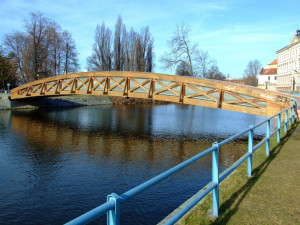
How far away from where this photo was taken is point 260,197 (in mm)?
4668

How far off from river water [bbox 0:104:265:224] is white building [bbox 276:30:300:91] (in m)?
54.5

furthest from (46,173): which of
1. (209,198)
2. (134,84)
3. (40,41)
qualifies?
(40,41)

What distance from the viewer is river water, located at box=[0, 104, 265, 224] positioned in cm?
643

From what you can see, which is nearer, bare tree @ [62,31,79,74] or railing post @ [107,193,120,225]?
railing post @ [107,193,120,225]

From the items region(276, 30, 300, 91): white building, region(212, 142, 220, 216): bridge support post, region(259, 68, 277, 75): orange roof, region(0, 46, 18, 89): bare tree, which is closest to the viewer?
region(212, 142, 220, 216): bridge support post

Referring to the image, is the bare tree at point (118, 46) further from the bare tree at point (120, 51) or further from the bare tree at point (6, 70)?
the bare tree at point (6, 70)

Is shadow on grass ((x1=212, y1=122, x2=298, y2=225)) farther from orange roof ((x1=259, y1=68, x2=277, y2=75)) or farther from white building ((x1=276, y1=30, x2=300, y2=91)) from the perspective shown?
orange roof ((x1=259, y1=68, x2=277, y2=75))

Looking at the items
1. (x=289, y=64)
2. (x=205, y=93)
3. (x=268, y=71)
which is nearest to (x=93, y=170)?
(x=205, y=93)

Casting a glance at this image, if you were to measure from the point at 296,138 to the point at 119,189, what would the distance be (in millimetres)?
6786

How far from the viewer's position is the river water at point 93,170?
6430mm

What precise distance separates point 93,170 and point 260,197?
20.5ft

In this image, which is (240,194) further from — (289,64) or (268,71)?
(268,71)

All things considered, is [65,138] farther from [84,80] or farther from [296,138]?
[296,138]

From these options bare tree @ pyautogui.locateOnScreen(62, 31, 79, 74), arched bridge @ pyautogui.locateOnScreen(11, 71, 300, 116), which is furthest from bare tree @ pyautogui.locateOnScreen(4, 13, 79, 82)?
arched bridge @ pyautogui.locateOnScreen(11, 71, 300, 116)
